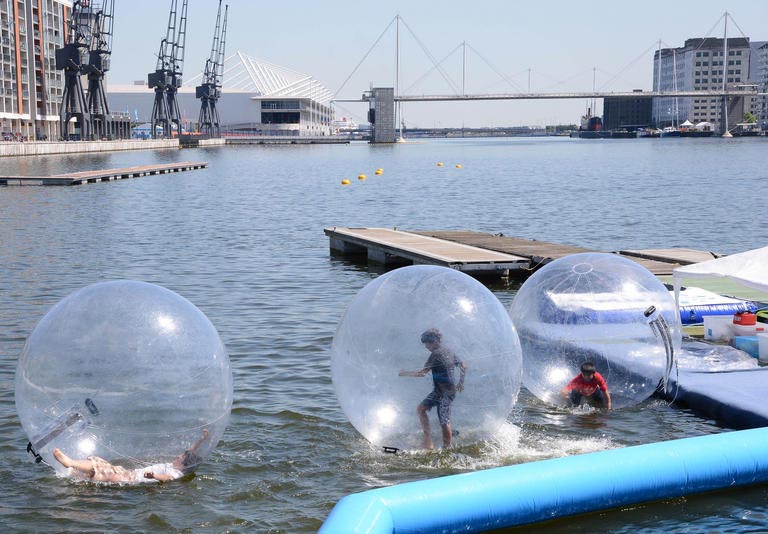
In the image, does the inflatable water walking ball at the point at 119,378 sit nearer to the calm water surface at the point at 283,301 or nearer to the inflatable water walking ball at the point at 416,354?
the calm water surface at the point at 283,301

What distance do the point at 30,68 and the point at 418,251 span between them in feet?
362

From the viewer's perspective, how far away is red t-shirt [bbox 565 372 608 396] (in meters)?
10.6

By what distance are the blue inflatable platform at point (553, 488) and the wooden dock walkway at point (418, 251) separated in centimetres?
1031

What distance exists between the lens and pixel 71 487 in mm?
8711

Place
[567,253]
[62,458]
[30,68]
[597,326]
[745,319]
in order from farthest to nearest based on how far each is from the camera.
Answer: [30,68]
[567,253]
[745,319]
[597,326]
[62,458]

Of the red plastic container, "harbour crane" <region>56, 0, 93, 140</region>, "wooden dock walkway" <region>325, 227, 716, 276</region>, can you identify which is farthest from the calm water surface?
"harbour crane" <region>56, 0, 93, 140</region>

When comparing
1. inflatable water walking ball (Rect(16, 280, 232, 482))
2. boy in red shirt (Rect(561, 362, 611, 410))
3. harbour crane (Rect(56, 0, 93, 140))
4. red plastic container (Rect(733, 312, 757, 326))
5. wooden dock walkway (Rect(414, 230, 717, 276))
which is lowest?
boy in red shirt (Rect(561, 362, 611, 410))

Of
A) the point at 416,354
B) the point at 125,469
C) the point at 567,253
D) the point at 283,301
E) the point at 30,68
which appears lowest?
the point at 283,301

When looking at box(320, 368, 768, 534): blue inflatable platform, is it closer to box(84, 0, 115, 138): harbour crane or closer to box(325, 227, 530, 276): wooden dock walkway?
box(325, 227, 530, 276): wooden dock walkway

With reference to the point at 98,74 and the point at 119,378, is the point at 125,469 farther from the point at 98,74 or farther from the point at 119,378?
the point at 98,74

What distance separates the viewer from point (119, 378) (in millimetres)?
7879

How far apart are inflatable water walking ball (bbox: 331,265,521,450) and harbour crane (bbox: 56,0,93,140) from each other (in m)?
99.8

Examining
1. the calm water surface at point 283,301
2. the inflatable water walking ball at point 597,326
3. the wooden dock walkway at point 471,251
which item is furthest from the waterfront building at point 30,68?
the inflatable water walking ball at point 597,326

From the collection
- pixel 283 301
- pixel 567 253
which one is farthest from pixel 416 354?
pixel 567 253
